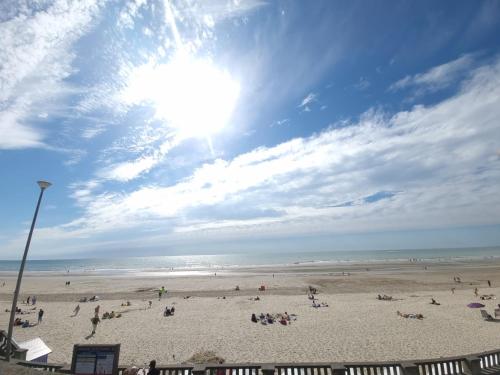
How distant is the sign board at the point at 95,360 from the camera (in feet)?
27.0

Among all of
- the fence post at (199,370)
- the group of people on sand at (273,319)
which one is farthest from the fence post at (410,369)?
the group of people on sand at (273,319)

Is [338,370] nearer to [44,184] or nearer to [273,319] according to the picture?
Answer: [44,184]

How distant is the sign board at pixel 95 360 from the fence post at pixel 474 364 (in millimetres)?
9574

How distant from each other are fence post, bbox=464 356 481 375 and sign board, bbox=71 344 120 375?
31.4 feet

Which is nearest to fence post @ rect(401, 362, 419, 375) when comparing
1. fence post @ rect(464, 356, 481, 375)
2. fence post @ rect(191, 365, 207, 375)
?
fence post @ rect(464, 356, 481, 375)

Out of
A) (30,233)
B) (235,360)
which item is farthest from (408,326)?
(30,233)

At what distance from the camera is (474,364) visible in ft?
27.2

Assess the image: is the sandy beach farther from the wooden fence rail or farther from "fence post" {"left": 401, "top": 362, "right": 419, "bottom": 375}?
"fence post" {"left": 401, "top": 362, "right": 419, "bottom": 375}

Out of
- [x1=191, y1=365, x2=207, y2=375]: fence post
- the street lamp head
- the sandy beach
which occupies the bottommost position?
the sandy beach

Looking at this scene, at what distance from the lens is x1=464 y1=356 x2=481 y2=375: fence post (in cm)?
823

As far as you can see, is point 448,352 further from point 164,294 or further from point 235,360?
point 164,294

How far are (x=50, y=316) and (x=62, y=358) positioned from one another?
600 inches

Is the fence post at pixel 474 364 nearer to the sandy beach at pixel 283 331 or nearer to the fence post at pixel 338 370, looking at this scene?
the fence post at pixel 338 370

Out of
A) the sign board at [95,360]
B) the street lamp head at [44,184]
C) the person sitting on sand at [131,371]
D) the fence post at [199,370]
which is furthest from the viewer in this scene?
the street lamp head at [44,184]
